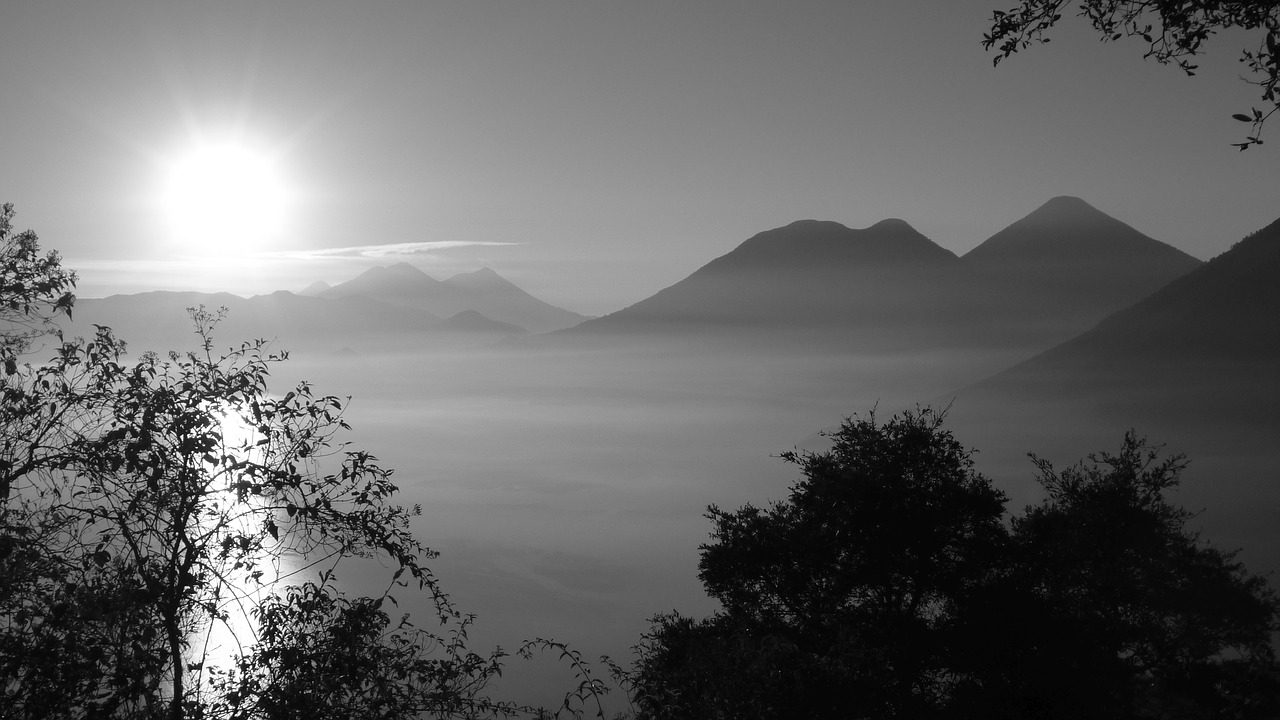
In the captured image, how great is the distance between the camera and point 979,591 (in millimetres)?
20719

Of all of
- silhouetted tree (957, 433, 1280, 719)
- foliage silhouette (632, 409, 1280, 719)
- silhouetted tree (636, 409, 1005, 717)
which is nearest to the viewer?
silhouetted tree (957, 433, 1280, 719)

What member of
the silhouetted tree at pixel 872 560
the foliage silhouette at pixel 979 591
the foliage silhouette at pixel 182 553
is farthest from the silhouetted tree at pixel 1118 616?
the foliage silhouette at pixel 182 553

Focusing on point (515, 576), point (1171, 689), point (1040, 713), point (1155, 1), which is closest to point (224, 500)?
point (1155, 1)

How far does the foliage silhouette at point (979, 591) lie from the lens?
19.1 meters

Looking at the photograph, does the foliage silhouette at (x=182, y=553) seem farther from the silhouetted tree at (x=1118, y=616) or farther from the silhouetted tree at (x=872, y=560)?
the silhouetted tree at (x=1118, y=616)

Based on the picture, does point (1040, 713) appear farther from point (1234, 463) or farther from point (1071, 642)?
point (1234, 463)

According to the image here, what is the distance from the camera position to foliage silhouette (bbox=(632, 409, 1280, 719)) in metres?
19.1

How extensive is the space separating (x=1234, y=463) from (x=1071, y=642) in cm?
22565

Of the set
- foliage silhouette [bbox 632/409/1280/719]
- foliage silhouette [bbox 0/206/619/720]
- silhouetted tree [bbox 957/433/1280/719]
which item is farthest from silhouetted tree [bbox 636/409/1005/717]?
foliage silhouette [bbox 0/206/619/720]

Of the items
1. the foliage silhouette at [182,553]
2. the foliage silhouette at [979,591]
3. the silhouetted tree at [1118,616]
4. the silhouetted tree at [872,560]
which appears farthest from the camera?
the silhouetted tree at [872,560]

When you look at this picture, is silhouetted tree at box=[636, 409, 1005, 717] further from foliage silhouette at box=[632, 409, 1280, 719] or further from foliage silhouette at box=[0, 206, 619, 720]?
foliage silhouette at box=[0, 206, 619, 720]

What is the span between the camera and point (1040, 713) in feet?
52.1

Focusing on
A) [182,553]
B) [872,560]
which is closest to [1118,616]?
[872,560]

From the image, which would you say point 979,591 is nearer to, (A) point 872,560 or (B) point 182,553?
(A) point 872,560
